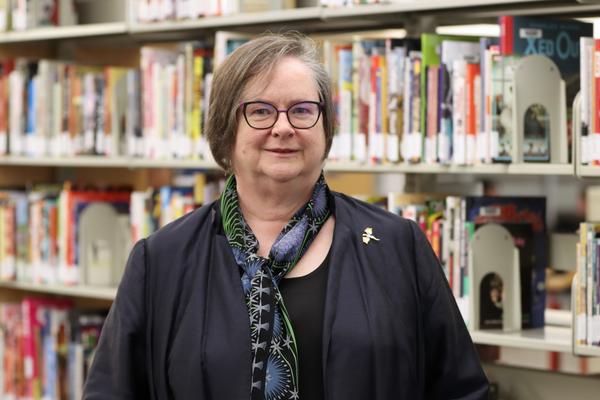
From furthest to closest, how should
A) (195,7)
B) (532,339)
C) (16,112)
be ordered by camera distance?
A: (16,112)
(195,7)
(532,339)

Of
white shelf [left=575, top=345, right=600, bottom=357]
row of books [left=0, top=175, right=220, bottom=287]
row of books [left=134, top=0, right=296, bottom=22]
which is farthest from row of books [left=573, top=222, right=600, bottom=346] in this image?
row of books [left=0, top=175, right=220, bottom=287]

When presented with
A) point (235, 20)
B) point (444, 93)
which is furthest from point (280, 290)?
point (235, 20)

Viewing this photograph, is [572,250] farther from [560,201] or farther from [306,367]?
[560,201]

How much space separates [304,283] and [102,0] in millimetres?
2571

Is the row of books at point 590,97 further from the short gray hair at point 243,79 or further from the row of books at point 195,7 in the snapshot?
the row of books at point 195,7

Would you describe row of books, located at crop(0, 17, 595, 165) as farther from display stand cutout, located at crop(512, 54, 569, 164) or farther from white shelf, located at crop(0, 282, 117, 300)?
white shelf, located at crop(0, 282, 117, 300)

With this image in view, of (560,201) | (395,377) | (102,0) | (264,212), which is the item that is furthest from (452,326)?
(560,201)

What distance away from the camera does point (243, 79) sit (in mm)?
2125

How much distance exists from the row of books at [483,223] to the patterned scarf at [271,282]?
3.20 feet

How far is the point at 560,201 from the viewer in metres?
9.59

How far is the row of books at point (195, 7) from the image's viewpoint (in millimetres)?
3541

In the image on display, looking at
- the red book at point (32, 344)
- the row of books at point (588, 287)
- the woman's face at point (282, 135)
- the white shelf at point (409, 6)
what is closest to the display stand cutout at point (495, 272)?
the row of books at point (588, 287)

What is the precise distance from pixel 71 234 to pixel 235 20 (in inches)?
45.1

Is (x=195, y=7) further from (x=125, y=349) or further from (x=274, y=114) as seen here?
(x=125, y=349)
